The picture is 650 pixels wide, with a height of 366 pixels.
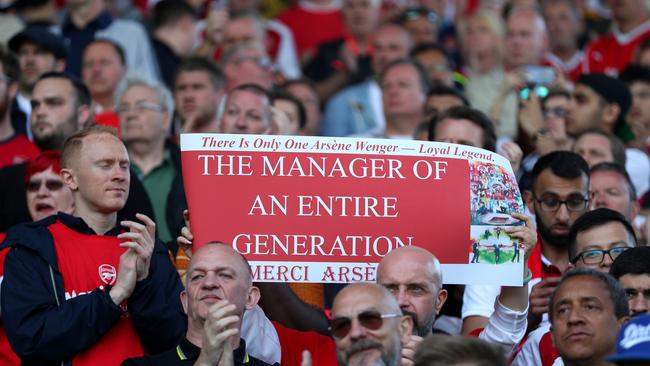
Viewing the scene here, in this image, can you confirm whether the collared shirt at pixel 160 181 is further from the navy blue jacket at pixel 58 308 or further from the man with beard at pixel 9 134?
the navy blue jacket at pixel 58 308

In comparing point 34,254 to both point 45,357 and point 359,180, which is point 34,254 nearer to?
point 45,357

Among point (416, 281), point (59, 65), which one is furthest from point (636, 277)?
point (59, 65)

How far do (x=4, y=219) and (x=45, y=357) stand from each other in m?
2.70

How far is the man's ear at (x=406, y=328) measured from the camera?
24.9 feet

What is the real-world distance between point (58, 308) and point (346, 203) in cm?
162

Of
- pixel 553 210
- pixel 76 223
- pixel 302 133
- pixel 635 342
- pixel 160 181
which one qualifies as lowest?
pixel 635 342

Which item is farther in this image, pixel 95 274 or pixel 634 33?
pixel 634 33

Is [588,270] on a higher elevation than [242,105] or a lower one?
lower

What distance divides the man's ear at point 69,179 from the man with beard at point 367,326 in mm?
1817

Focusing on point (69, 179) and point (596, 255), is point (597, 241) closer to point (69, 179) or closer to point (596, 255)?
point (596, 255)

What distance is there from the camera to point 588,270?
7.92 m

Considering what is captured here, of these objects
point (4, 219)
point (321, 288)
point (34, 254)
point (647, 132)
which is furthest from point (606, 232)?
point (647, 132)

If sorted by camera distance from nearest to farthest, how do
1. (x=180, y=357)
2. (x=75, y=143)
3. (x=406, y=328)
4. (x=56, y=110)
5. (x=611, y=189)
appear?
(x=406, y=328) → (x=180, y=357) → (x=75, y=143) → (x=611, y=189) → (x=56, y=110)

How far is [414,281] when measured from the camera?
26.3 ft
